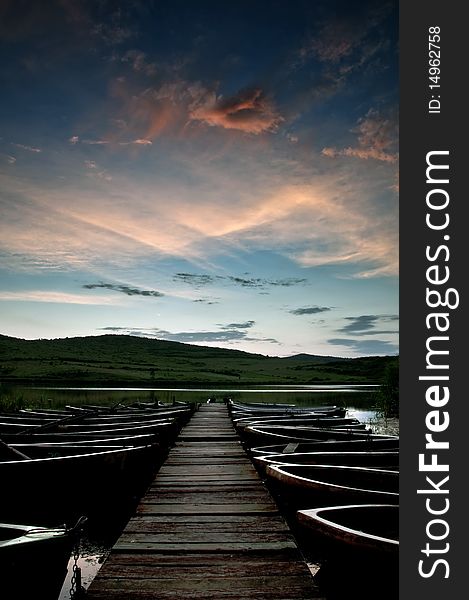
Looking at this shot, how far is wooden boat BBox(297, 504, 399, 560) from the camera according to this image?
4.01m

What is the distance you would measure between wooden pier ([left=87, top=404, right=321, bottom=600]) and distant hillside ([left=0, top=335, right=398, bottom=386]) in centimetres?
2454

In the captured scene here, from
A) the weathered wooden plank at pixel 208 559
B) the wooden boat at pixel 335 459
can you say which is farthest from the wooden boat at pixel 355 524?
the wooden boat at pixel 335 459

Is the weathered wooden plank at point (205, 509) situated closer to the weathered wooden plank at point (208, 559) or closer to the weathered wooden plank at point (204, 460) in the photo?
the weathered wooden plank at point (208, 559)

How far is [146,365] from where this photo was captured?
105 metres

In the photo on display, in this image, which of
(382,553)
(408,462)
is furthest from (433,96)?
(382,553)

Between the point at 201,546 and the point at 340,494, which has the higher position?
the point at 340,494

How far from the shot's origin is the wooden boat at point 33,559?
3.84 metres

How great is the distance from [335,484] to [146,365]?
334 feet

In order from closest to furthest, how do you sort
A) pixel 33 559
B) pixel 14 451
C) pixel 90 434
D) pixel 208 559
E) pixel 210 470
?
pixel 33 559
pixel 208 559
pixel 14 451
pixel 210 470
pixel 90 434

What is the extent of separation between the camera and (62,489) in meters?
7.16

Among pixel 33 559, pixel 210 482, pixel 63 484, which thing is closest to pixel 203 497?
Result: pixel 210 482

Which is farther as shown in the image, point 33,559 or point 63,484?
point 63,484

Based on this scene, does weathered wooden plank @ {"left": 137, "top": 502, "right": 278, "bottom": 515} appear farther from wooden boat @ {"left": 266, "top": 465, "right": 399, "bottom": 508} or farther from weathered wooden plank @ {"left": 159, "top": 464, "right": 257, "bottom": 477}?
weathered wooden plank @ {"left": 159, "top": 464, "right": 257, "bottom": 477}

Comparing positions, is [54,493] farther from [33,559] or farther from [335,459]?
[335,459]
